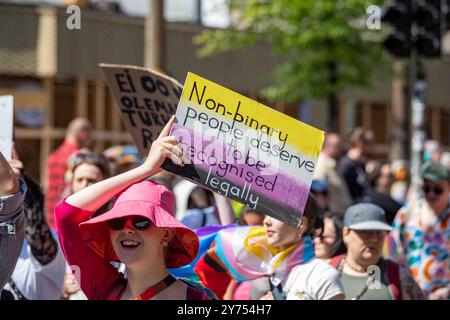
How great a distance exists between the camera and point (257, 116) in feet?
14.5

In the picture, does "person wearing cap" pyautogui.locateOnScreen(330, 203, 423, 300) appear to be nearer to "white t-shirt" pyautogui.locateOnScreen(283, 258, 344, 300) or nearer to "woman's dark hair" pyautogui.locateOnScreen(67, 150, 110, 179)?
"white t-shirt" pyautogui.locateOnScreen(283, 258, 344, 300)

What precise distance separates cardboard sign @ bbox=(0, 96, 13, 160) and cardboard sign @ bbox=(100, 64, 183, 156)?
496mm

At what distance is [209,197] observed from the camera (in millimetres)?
8312

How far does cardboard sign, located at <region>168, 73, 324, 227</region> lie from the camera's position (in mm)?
4359

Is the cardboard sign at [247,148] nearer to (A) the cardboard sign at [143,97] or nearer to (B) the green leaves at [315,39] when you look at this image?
(A) the cardboard sign at [143,97]

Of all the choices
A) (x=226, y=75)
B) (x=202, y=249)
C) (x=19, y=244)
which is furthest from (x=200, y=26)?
(x=19, y=244)

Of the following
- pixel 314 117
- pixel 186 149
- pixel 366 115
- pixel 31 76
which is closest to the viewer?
pixel 186 149

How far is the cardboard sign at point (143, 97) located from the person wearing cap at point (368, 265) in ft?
4.25

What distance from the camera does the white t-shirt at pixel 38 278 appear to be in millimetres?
5715

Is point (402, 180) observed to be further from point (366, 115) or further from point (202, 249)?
point (366, 115)

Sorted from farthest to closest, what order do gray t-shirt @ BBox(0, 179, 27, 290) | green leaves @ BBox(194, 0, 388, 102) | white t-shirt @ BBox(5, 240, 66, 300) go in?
green leaves @ BBox(194, 0, 388, 102) → white t-shirt @ BBox(5, 240, 66, 300) → gray t-shirt @ BBox(0, 179, 27, 290)

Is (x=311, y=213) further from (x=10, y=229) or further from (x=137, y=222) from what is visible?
(x=10, y=229)

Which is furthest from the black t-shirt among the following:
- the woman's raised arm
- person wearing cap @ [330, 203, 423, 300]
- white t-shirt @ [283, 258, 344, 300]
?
the woman's raised arm
